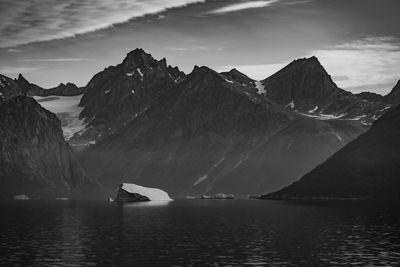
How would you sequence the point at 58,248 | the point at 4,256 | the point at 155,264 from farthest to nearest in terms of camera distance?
the point at 58,248 → the point at 4,256 → the point at 155,264

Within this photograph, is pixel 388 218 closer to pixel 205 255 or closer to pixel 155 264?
pixel 205 255

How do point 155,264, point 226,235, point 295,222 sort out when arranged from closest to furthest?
point 155,264
point 226,235
point 295,222

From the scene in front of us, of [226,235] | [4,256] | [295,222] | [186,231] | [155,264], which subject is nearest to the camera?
[155,264]

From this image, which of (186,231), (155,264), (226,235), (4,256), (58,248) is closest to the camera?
(155,264)

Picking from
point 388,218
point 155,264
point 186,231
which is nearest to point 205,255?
point 155,264

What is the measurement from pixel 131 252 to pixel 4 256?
20244 millimetres

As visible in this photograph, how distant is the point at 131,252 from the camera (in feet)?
348

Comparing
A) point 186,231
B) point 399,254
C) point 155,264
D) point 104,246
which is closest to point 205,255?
point 155,264

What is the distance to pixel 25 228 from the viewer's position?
154625 mm

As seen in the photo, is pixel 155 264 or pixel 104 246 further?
pixel 104 246

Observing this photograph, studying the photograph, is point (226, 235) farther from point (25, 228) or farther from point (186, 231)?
point (25, 228)

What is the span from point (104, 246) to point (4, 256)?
20.2 meters

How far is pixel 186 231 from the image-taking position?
147m

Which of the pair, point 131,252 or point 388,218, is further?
point 388,218
